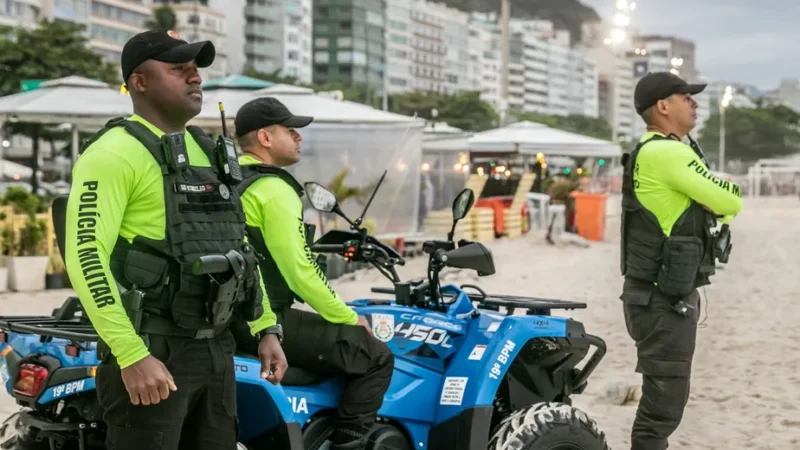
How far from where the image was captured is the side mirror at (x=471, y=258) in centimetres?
467

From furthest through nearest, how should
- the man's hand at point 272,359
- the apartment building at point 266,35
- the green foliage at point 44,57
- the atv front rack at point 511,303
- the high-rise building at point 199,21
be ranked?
the apartment building at point 266,35 → the high-rise building at point 199,21 → the green foliage at point 44,57 → the atv front rack at point 511,303 → the man's hand at point 272,359

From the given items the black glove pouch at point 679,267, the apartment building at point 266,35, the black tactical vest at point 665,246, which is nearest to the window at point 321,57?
the apartment building at point 266,35

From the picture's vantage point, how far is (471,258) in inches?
184

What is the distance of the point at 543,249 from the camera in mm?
22031

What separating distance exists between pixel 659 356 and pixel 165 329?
2.51 m

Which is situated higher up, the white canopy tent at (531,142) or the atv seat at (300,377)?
the white canopy tent at (531,142)

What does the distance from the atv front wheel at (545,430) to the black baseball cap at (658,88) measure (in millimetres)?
1366

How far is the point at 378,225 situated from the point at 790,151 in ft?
417

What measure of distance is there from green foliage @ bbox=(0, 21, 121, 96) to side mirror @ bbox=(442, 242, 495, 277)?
4371 cm

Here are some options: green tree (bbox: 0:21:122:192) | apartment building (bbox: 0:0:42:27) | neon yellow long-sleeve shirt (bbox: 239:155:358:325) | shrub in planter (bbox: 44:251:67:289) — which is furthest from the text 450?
apartment building (bbox: 0:0:42:27)

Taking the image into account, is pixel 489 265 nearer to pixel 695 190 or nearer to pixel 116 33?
pixel 695 190

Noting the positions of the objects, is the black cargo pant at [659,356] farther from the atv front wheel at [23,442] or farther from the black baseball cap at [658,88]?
the atv front wheel at [23,442]

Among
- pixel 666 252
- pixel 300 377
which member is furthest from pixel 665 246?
pixel 300 377

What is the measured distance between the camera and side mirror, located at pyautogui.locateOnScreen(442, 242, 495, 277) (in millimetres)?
4672
